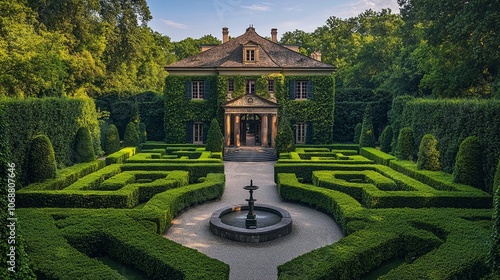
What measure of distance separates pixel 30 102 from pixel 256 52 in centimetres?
2289

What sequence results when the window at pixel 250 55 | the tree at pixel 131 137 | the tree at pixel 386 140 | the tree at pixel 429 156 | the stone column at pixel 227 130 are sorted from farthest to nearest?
the window at pixel 250 55 → the stone column at pixel 227 130 → the tree at pixel 131 137 → the tree at pixel 386 140 → the tree at pixel 429 156

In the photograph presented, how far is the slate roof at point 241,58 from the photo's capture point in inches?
1508

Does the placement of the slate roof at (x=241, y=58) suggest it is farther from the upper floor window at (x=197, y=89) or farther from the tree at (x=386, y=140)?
the tree at (x=386, y=140)

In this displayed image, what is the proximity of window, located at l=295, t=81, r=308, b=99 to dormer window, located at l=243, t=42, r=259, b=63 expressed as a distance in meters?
4.99

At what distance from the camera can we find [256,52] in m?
38.0

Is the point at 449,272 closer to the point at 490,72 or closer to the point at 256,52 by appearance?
the point at 490,72

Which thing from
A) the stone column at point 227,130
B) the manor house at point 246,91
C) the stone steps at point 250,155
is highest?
the manor house at point 246,91

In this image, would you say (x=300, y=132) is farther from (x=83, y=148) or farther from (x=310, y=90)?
(x=83, y=148)

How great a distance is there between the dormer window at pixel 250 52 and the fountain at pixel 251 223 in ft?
Answer: 79.1

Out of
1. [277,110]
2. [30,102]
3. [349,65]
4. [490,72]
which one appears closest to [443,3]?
[490,72]

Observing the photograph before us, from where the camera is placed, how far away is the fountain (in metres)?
13.3

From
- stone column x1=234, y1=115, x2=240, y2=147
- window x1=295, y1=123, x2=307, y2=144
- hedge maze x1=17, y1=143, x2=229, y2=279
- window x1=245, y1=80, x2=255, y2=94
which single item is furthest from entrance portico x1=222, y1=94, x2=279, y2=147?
hedge maze x1=17, y1=143, x2=229, y2=279

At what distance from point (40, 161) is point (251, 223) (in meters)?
11.0

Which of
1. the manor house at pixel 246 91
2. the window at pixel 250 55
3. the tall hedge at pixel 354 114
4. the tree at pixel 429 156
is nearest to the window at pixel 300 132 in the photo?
the manor house at pixel 246 91
